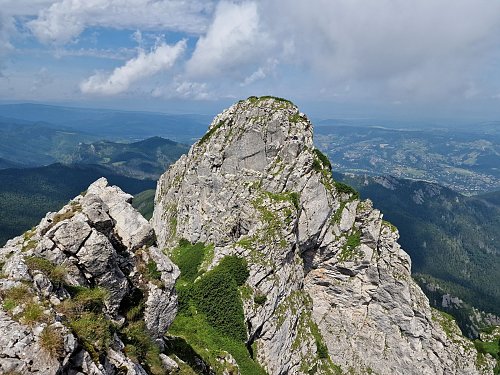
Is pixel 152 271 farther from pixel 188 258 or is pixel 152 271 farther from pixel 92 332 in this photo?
pixel 188 258

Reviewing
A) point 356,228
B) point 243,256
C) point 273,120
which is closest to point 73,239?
point 243,256

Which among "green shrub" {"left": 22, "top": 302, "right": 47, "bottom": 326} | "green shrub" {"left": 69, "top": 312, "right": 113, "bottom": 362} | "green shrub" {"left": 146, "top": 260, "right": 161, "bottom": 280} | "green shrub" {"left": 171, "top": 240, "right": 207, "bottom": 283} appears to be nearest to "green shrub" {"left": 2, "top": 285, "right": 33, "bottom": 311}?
"green shrub" {"left": 22, "top": 302, "right": 47, "bottom": 326}

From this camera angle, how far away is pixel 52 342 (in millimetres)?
12828

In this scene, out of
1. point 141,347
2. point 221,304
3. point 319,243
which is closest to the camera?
point 141,347

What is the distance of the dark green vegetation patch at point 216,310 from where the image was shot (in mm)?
41469

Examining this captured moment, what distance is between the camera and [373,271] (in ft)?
197

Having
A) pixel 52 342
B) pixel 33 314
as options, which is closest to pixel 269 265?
pixel 33 314

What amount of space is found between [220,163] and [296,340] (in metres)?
30.0

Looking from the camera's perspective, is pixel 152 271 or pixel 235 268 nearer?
pixel 152 271

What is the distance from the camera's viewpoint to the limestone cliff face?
5684cm

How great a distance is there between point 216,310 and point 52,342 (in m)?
34.1

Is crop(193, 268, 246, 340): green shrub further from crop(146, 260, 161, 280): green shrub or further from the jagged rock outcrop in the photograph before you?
crop(146, 260, 161, 280): green shrub

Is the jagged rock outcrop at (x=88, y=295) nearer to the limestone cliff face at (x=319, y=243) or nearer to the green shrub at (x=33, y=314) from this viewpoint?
the green shrub at (x=33, y=314)

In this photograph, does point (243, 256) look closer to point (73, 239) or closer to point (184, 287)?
point (184, 287)
